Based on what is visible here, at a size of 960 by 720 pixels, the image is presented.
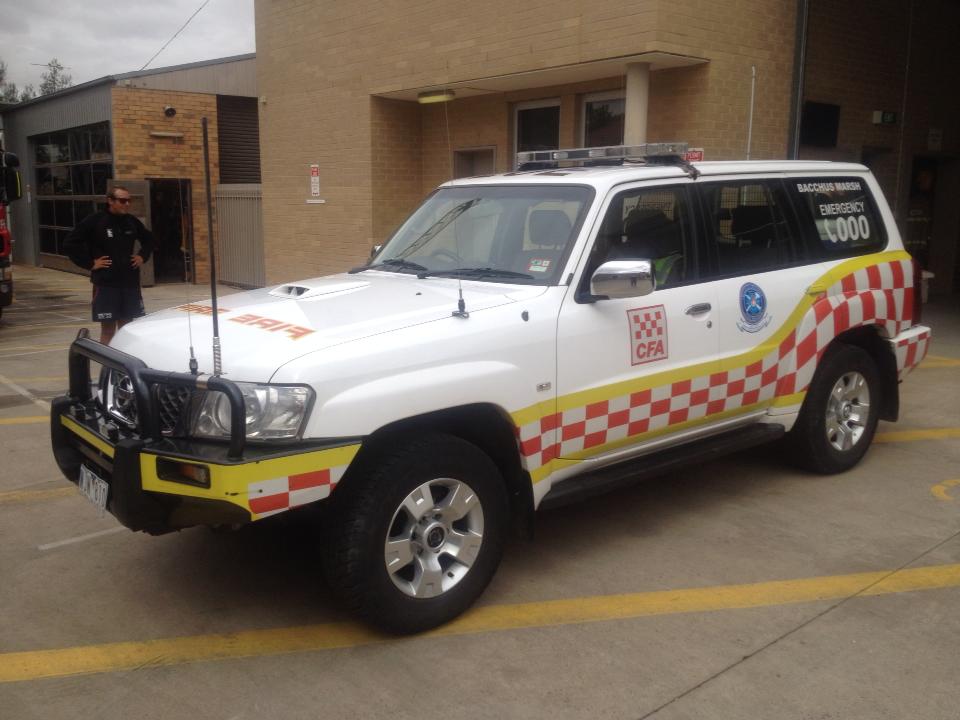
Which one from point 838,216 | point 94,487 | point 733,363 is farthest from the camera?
point 838,216

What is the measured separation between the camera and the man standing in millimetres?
8664

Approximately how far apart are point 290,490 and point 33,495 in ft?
9.92

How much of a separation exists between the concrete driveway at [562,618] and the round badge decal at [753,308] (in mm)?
1096

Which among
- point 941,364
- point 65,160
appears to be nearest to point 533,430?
point 941,364

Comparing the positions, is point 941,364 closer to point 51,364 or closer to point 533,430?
point 533,430

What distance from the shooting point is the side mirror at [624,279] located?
400cm

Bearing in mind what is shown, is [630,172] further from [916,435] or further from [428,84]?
[428,84]

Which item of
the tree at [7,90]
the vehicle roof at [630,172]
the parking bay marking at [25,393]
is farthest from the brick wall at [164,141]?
the tree at [7,90]

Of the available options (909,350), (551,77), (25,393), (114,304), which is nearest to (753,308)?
(909,350)

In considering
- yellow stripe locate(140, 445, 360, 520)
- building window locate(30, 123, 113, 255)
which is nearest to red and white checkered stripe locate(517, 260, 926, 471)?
yellow stripe locate(140, 445, 360, 520)

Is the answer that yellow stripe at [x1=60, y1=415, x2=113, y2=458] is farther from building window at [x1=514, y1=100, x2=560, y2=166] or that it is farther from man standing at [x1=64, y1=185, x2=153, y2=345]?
building window at [x1=514, y1=100, x2=560, y2=166]

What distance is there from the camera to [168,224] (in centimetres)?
2002

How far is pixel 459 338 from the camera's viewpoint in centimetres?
380

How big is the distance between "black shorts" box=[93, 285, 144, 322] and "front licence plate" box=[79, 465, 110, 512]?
515 cm
